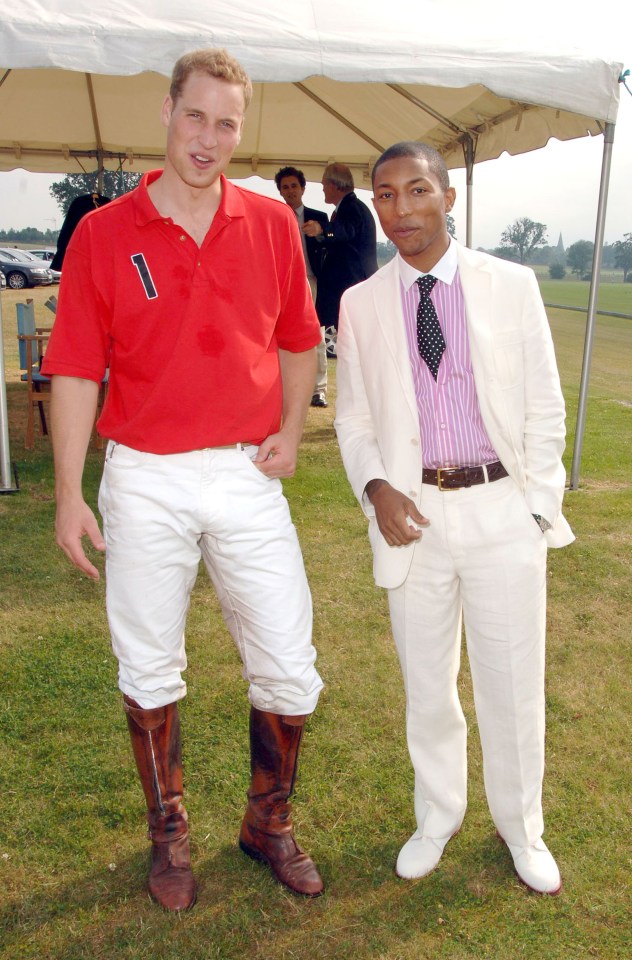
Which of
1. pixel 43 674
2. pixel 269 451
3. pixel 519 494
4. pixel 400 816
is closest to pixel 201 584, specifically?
pixel 43 674

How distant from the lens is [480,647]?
2500mm

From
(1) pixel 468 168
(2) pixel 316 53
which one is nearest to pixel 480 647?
(2) pixel 316 53

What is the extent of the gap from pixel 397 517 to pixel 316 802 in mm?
1296

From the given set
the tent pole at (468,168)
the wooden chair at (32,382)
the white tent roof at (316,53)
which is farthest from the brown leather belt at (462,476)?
the tent pole at (468,168)

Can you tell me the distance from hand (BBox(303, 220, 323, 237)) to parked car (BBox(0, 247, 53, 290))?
28797 mm

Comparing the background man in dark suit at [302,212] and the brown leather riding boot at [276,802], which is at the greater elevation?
the background man in dark suit at [302,212]

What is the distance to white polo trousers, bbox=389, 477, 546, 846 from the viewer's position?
238cm

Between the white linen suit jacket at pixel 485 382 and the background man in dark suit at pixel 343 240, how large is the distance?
18.0 ft

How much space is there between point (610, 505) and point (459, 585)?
4335mm

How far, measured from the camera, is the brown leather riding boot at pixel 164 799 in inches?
101

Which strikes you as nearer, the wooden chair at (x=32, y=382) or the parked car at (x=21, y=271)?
the wooden chair at (x=32, y=382)

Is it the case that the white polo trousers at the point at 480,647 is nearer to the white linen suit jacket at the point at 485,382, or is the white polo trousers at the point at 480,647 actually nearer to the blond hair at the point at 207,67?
the white linen suit jacket at the point at 485,382

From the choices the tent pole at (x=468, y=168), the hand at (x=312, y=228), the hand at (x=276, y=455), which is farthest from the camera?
the hand at (x=312, y=228)

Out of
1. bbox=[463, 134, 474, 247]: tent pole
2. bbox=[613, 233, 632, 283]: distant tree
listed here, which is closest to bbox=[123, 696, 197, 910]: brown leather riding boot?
bbox=[463, 134, 474, 247]: tent pole
